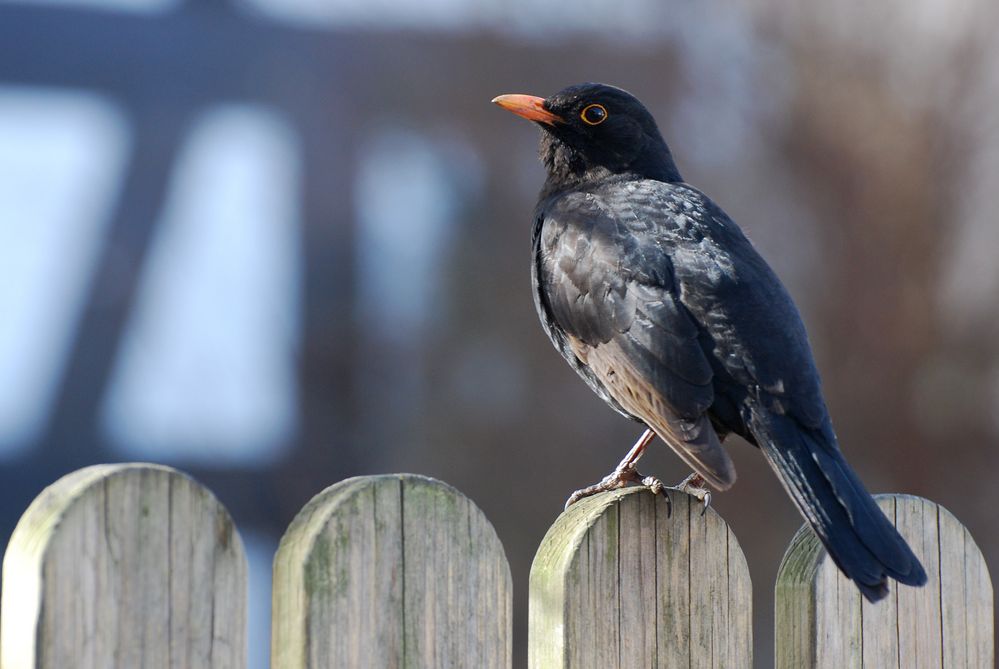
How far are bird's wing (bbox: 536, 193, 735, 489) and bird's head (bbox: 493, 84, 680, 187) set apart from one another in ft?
1.49

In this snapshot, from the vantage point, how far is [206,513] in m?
1.75

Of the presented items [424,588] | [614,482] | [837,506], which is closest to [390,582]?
[424,588]

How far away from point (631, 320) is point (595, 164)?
42.7 inches

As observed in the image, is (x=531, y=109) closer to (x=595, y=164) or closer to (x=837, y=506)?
(x=595, y=164)

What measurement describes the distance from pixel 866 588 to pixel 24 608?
143 cm

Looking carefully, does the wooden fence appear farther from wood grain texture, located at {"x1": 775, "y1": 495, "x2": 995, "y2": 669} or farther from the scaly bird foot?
the scaly bird foot

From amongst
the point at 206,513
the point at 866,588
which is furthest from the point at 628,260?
the point at 206,513

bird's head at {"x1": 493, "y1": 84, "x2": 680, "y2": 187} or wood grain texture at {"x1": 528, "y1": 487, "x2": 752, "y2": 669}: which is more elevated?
bird's head at {"x1": 493, "y1": 84, "x2": 680, "y2": 187}

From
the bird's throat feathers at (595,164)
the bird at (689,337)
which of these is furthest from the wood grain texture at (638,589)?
the bird's throat feathers at (595,164)

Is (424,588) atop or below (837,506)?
below

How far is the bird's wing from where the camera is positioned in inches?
117

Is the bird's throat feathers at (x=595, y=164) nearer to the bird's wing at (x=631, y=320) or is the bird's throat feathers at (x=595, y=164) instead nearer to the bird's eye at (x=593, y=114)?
the bird's eye at (x=593, y=114)

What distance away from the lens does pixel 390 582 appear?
1905 millimetres

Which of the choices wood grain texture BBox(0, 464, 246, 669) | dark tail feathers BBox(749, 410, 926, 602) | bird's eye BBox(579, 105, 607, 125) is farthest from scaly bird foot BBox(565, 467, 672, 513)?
bird's eye BBox(579, 105, 607, 125)
